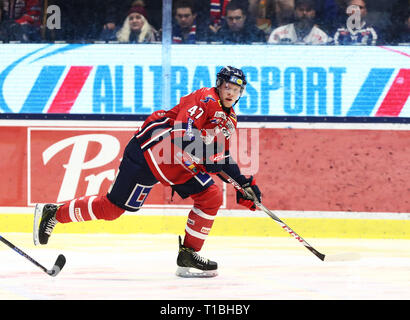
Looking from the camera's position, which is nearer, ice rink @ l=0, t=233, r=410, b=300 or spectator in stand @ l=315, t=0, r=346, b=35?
ice rink @ l=0, t=233, r=410, b=300

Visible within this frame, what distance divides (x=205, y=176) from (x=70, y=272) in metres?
0.82

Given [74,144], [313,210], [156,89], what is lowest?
[313,210]

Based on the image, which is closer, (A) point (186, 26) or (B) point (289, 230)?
(B) point (289, 230)

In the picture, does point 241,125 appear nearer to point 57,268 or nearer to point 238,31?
point 238,31

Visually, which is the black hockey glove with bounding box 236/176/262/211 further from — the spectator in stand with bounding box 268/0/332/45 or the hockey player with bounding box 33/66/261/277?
the spectator in stand with bounding box 268/0/332/45

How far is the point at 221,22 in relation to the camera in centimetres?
572

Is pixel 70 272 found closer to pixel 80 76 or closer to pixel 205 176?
pixel 205 176

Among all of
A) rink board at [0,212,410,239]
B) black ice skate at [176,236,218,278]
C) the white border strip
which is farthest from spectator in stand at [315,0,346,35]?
black ice skate at [176,236,218,278]

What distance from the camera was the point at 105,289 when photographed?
353 cm

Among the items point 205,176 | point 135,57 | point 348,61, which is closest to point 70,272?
point 205,176

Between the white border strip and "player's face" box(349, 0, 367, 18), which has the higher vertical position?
"player's face" box(349, 0, 367, 18)

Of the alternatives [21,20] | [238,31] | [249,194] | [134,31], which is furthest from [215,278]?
[21,20]

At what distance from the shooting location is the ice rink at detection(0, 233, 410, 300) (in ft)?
11.3

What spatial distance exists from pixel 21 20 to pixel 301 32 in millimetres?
2013
